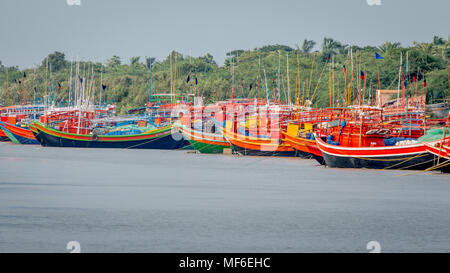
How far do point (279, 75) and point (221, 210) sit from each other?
58751 mm

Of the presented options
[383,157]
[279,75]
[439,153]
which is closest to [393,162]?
[383,157]

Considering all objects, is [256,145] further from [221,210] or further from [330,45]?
[330,45]

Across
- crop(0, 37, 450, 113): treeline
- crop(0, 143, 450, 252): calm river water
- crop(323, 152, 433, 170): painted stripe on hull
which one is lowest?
crop(0, 143, 450, 252): calm river water

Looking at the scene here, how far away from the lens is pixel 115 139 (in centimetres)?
6669

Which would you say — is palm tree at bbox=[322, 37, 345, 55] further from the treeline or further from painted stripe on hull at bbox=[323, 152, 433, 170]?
painted stripe on hull at bbox=[323, 152, 433, 170]

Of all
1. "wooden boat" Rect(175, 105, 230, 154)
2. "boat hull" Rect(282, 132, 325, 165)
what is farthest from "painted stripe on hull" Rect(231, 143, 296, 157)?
"wooden boat" Rect(175, 105, 230, 154)

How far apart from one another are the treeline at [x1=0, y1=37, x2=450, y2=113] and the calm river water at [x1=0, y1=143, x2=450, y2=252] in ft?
57.6

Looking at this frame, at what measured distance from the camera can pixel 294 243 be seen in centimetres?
1992

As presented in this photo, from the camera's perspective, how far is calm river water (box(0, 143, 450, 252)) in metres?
19.9

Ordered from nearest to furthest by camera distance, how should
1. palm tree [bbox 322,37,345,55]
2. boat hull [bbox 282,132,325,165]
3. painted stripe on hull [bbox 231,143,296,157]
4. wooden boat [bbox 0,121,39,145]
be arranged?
boat hull [bbox 282,132,325,165]
painted stripe on hull [bbox 231,143,296,157]
wooden boat [bbox 0,121,39,145]
palm tree [bbox 322,37,345,55]

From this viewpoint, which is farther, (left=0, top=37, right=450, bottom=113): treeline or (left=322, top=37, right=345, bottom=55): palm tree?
(left=322, top=37, right=345, bottom=55): palm tree

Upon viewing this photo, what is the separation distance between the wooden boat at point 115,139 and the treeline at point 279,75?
5.44m

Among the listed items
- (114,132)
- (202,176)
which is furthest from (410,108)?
(114,132)

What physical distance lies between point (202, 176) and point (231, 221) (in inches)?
605
